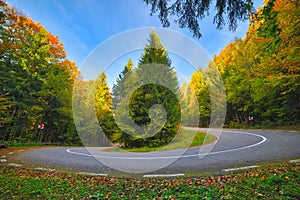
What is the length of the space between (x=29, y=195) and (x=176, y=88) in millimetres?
11083

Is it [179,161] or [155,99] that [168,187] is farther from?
[155,99]

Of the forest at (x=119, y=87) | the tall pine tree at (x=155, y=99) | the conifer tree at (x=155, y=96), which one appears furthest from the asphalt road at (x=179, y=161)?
the conifer tree at (x=155, y=96)

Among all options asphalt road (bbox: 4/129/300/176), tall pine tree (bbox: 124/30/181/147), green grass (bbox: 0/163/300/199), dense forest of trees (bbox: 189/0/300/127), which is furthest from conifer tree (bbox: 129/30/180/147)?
green grass (bbox: 0/163/300/199)

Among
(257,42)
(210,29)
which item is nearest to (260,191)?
(210,29)

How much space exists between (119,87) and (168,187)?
5.19 metres

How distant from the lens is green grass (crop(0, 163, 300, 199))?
2.68 m

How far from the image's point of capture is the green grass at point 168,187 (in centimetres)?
268

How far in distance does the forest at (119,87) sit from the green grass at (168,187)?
344cm

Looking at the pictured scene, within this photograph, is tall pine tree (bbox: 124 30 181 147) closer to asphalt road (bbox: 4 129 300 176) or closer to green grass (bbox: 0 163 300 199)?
asphalt road (bbox: 4 129 300 176)

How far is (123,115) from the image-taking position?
9711 millimetres

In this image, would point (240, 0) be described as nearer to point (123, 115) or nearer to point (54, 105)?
point (123, 115)

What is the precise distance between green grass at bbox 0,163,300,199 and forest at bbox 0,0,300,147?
344cm

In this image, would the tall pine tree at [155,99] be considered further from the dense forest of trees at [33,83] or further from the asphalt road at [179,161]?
the dense forest of trees at [33,83]

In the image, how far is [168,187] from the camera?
3158 millimetres
